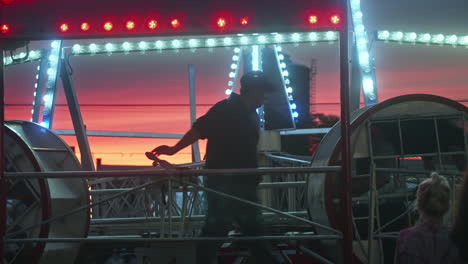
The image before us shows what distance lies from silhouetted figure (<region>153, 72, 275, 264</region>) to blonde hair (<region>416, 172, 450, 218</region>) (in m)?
2.14

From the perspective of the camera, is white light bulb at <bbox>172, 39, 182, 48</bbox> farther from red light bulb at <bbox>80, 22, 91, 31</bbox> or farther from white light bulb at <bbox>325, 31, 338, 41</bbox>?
red light bulb at <bbox>80, 22, 91, 31</bbox>

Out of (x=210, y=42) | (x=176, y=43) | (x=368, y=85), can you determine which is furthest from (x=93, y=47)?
(x=368, y=85)

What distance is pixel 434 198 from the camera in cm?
454

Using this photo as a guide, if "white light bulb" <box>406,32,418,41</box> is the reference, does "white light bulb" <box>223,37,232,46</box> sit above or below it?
below

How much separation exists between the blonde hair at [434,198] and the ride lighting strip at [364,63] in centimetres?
1089

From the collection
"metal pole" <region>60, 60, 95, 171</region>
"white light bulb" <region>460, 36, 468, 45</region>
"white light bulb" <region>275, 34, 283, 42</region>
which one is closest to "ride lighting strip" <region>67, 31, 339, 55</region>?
"white light bulb" <region>275, 34, 283, 42</region>

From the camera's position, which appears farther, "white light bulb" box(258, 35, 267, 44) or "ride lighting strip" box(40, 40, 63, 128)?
"white light bulb" box(258, 35, 267, 44)

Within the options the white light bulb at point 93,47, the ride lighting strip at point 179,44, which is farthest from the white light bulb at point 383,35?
the white light bulb at point 93,47

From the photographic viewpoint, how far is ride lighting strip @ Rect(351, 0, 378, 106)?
15359mm

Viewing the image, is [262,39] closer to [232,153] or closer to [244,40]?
[244,40]

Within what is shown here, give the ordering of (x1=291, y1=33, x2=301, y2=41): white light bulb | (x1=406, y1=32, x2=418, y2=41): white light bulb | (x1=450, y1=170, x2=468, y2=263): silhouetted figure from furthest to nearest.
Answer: (x1=406, y1=32, x2=418, y2=41): white light bulb < (x1=291, y1=33, x2=301, y2=41): white light bulb < (x1=450, y1=170, x2=468, y2=263): silhouetted figure

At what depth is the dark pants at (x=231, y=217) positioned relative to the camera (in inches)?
249

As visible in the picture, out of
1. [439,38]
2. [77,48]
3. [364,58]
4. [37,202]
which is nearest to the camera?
[37,202]

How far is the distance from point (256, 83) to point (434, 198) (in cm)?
238
